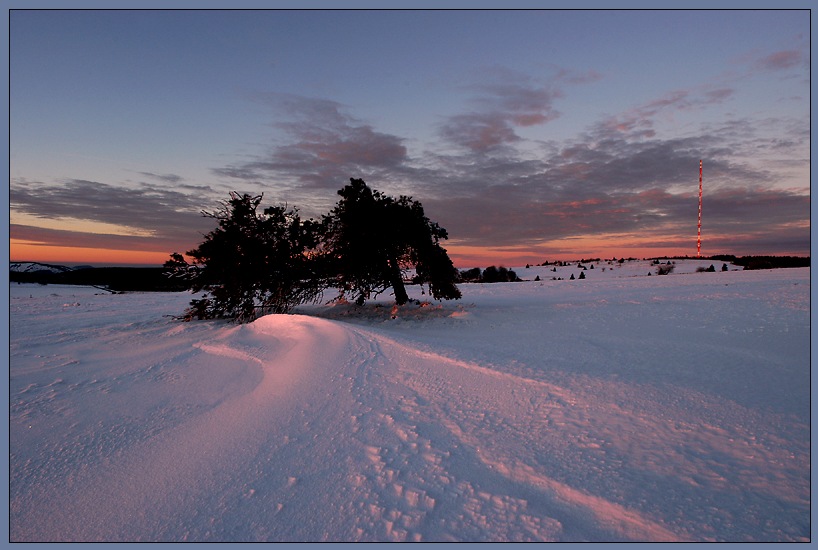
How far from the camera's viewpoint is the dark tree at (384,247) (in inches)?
434

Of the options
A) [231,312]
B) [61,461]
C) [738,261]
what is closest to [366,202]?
[231,312]

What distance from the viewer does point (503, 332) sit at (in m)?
8.08

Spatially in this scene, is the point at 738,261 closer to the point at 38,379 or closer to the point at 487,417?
the point at 487,417

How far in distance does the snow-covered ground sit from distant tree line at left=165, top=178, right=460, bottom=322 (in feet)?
12.0

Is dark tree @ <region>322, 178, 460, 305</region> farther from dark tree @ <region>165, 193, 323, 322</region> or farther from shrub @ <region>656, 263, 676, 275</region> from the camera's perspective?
shrub @ <region>656, 263, 676, 275</region>

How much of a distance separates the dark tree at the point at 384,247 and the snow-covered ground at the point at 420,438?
3.59m

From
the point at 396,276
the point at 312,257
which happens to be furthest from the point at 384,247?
the point at 312,257

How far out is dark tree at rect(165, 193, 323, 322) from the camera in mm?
11203

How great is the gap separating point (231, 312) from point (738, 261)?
1098 inches

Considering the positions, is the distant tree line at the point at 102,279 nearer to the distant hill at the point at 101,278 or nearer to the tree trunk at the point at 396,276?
the distant hill at the point at 101,278

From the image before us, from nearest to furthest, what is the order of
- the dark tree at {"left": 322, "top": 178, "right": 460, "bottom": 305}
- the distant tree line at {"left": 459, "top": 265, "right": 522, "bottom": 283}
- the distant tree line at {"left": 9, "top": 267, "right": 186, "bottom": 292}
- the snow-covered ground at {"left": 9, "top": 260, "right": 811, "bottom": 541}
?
the snow-covered ground at {"left": 9, "top": 260, "right": 811, "bottom": 541}, the dark tree at {"left": 322, "top": 178, "right": 460, "bottom": 305}, the distant tree line at {"left": 9, "top": 267, "right": 186, "bottom": 292}, the distant tree line at {"left": 459, "top": 265, "right": 522, "bottom": 283}

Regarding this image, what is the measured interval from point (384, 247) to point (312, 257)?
2.24 metres

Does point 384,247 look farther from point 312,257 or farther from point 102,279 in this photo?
point 102,279

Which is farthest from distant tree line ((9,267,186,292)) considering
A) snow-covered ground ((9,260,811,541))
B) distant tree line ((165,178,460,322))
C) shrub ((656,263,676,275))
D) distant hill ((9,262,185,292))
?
shrub ((656,263,676,275))
